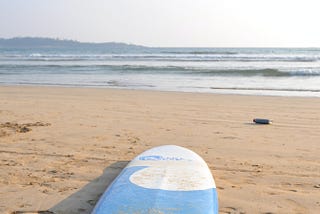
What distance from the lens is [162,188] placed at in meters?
2.91

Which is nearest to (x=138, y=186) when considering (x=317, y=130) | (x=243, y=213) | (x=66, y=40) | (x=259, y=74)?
(x=243, y=213)

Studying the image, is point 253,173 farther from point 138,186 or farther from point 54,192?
point 54,192

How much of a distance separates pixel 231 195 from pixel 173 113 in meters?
4.18

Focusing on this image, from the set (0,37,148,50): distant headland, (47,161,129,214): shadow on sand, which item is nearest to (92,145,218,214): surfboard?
(47,161,129,214): shadow on sand

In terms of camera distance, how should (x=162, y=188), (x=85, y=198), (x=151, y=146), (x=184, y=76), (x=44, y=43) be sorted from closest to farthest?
(x=162, y=188)
(x=85, y=198)
(x=151, y=146)
(x=184, y=76)
(x=44, y=43)

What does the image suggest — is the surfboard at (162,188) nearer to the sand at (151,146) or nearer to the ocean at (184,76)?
the sand at (151,146)

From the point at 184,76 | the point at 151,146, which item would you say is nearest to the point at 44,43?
the point at 184,76

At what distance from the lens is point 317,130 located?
19.2 feet

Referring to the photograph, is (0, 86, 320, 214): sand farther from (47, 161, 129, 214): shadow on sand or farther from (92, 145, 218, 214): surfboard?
(92, 145, 218, 214): surfboard

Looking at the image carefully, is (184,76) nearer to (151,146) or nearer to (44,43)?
(151,146)

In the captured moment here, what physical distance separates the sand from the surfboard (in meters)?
0.26

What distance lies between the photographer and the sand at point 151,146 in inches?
129

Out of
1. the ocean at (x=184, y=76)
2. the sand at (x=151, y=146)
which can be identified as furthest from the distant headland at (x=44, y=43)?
the sand at (x=151, y=146)

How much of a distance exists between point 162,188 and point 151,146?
2.03m
